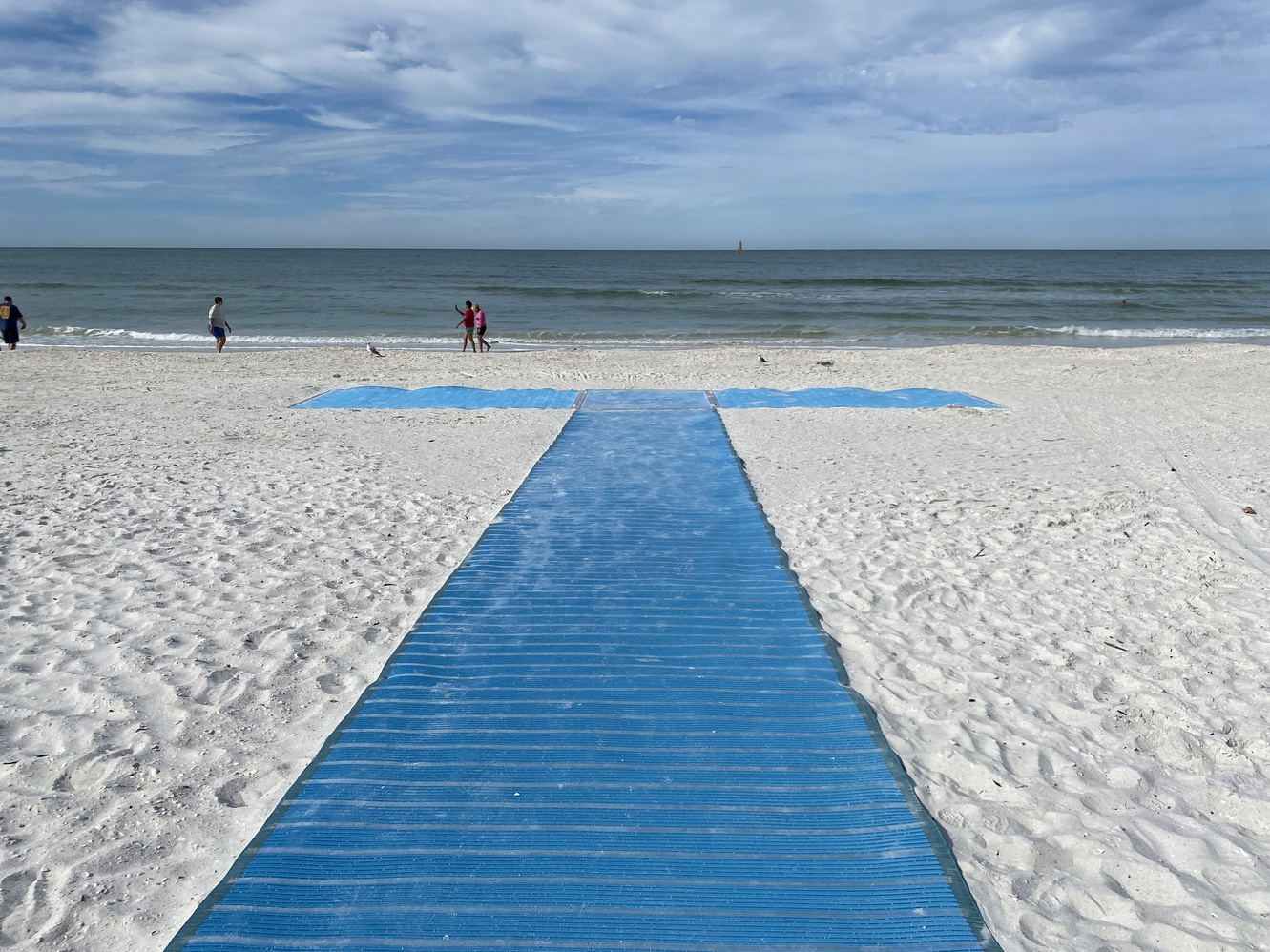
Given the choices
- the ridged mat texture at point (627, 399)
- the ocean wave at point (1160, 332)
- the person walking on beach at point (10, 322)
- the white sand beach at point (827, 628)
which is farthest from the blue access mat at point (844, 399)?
the person walking on beach at point (10, 322)

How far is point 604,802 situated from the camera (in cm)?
318

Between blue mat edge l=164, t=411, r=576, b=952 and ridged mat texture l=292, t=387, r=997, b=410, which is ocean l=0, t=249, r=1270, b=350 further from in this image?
blue mat edge l=164, t=411, r=576, b=952

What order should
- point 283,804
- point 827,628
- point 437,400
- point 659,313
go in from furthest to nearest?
point 659,313 → point 437,400 → point 827,628 → point 283,804

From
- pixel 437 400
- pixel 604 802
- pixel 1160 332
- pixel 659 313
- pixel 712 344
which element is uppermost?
pixel 659 313

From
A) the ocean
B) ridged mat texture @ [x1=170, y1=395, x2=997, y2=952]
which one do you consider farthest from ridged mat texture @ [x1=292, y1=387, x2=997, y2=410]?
the ocean

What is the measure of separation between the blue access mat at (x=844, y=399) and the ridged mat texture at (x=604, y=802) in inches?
285

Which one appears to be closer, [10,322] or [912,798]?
[912,798]

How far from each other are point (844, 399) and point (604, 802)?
33.8 ft

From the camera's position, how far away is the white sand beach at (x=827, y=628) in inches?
114

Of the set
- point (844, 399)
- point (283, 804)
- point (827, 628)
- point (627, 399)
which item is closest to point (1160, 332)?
point (844, 399)

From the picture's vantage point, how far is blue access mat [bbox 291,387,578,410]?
471 inches

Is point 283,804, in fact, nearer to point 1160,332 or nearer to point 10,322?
point 10,322

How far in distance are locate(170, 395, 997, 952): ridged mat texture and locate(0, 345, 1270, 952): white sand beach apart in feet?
0.69

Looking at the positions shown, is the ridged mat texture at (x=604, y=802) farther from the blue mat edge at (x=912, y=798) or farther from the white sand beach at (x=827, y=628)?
the white sand beach at (x=827, y=628)
